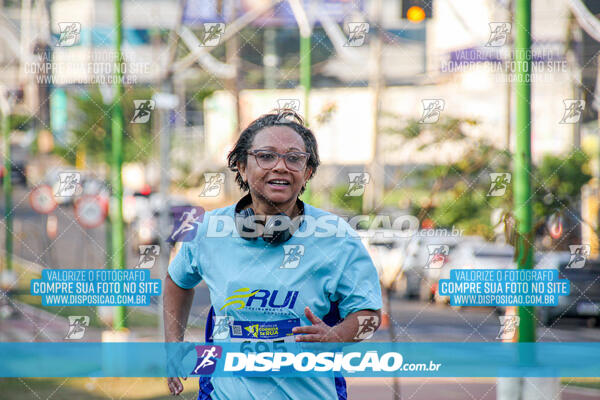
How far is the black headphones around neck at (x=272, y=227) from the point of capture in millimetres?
2541

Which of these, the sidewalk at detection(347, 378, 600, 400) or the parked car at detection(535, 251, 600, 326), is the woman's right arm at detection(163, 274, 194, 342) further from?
the parked car at detection(535, 251, 600, 326)

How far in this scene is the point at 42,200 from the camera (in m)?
7.93


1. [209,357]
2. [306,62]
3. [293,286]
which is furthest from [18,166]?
[293,286]

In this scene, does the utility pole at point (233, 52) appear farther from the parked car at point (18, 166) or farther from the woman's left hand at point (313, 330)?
the woman's left hand at point (313, 330)

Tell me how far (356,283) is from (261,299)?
11.3 inches

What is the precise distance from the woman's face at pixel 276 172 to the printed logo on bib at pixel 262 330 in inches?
14.6

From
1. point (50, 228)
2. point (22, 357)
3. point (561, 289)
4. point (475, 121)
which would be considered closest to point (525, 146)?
point (561, 289)

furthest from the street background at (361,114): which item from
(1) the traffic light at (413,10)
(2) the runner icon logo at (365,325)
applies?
(2) the runner icon logo at (365,325)

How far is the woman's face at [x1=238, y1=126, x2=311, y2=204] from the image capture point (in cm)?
257

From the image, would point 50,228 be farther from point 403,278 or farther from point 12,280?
point 403,278

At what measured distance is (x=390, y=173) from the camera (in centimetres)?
775

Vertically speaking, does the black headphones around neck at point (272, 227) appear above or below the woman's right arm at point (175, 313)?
above

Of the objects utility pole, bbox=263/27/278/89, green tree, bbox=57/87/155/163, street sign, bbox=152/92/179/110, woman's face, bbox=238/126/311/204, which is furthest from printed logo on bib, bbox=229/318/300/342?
green tree, bbox=57/87/155/163

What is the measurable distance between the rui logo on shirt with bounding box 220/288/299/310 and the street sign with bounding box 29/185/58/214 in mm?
5558
